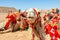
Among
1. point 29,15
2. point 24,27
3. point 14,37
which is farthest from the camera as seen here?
point 24,27

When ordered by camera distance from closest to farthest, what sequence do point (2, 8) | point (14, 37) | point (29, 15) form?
point (29, 15) < point (14, 37) < point (2, 8)

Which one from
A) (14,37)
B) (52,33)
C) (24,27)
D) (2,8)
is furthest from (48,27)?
(2,8)

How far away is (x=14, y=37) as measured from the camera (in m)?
→ 9.40

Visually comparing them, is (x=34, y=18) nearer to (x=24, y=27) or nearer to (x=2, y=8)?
(x=24, y=27)

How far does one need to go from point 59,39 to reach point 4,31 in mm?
7463

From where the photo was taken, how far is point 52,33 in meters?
3.95

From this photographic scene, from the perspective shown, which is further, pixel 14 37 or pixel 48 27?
pixel 14 37

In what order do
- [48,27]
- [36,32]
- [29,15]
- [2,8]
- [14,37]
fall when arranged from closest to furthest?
[29,15], [36,32], [48,27], [14,37], [2,8]

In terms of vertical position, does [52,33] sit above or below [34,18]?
below

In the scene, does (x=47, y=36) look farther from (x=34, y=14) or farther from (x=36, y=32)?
(x=34, y=14)

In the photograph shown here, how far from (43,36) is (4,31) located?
25.9 feet

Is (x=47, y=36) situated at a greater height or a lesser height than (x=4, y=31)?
greater

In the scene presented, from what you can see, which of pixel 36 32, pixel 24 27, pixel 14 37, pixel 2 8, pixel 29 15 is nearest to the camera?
pixel 29 15

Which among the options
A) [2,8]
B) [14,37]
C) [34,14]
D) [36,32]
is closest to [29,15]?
[34,14]
